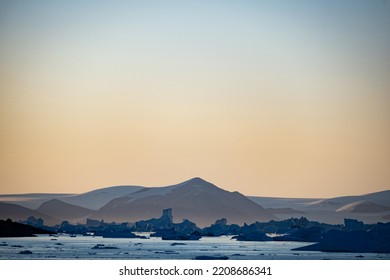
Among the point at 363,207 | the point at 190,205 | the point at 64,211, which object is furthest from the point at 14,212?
the point at 363,207

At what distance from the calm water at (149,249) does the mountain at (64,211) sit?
0.45 meters

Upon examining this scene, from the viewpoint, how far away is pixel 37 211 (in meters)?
13.8

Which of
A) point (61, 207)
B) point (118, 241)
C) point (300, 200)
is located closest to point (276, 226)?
point (300, 200)

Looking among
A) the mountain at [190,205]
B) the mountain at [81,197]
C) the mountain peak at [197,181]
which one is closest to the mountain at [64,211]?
the mountain at [81,197]

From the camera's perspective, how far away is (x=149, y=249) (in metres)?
13.3

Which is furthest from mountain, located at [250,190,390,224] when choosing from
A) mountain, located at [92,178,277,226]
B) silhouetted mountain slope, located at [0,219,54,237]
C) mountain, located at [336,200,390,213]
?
silhouetted mountain slope, located at [0,219,54,237]

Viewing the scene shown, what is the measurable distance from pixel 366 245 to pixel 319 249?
0.78 metres

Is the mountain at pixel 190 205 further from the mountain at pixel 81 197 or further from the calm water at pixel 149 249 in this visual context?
the calm water at pixel 149 249

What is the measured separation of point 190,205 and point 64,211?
216 centimetres

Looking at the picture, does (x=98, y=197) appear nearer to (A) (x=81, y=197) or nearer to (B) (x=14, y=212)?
(A) (x=81, y=197)

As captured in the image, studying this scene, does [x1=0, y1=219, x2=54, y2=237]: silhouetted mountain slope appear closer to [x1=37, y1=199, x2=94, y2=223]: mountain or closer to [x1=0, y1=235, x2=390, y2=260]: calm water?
[x1=0, y1=235, x2=390, y2=260]: calm water

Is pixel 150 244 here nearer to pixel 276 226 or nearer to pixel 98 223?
pixel 98 223

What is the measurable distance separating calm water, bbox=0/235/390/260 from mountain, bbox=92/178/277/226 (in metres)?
0.44
